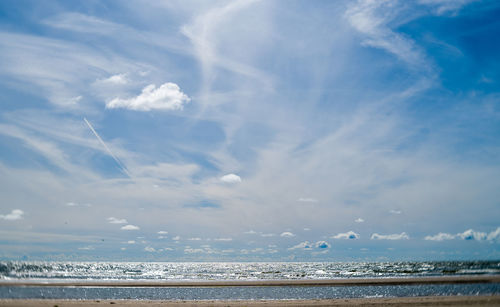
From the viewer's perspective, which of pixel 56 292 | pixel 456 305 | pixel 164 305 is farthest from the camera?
pixel 56 292

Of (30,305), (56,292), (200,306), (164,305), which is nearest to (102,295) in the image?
(56,292)

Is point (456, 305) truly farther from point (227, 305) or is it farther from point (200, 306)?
point (200, 306)

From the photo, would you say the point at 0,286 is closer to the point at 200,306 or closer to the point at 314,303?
the point at 200,306

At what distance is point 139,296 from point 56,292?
44.3ft

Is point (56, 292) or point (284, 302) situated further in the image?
point (56, 292)

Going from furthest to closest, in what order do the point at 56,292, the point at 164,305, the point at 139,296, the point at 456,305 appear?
the point at 56,292 < the point at 139,296 < the point at 164,305 < the point at 456,305

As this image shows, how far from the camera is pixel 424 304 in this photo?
3228 centimetres

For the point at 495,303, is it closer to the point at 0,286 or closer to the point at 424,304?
the point at 424,304

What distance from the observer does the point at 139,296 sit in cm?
4209

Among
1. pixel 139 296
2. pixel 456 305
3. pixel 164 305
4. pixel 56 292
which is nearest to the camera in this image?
pixel 456 305

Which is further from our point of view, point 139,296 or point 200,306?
point 139,296

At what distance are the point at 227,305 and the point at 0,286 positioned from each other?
37.4m

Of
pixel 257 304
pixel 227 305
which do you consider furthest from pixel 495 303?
pixel 227 305

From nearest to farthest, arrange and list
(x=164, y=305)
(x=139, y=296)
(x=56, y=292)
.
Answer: (x=164, y=305), (x=139, y=296), (x=56, y=292)
